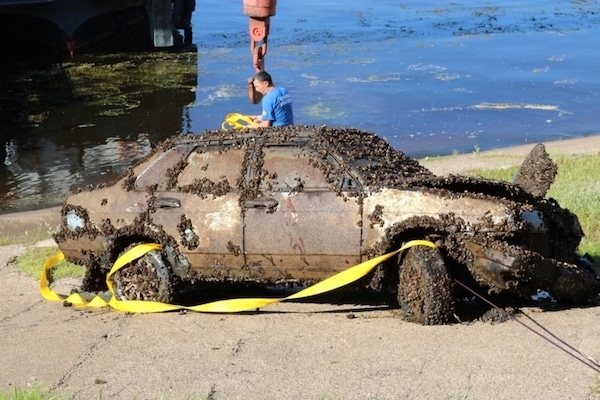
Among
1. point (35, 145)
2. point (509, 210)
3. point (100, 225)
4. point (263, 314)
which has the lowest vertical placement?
point (35, 145)

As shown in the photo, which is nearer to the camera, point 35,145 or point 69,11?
point 35,145

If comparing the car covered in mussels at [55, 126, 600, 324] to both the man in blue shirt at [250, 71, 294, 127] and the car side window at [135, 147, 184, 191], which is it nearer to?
the car side window at [135, 147, 184, 191]

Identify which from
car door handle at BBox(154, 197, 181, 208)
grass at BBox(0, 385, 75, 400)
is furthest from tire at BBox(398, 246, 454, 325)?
grass at BBox(0, 385, 75, 400)

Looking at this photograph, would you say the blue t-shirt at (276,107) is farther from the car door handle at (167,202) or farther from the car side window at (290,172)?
the car door handle at (167,202)

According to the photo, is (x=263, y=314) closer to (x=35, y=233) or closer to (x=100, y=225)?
(x=100, y=225)

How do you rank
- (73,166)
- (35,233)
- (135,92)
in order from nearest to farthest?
(35,233) → (73,166) → (135,92)

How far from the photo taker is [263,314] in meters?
8.88

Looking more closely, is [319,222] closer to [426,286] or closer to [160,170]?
[426,286]

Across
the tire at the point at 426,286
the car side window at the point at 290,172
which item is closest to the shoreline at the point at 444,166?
the car side window at the point at 290,172

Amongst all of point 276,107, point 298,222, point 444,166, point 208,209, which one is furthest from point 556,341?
point 444,166

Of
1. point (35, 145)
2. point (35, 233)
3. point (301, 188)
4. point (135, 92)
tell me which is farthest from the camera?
point (135, 92)

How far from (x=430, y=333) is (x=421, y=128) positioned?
17.3 meters

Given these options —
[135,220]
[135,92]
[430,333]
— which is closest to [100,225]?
[135,220]

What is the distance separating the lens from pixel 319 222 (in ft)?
27.2
